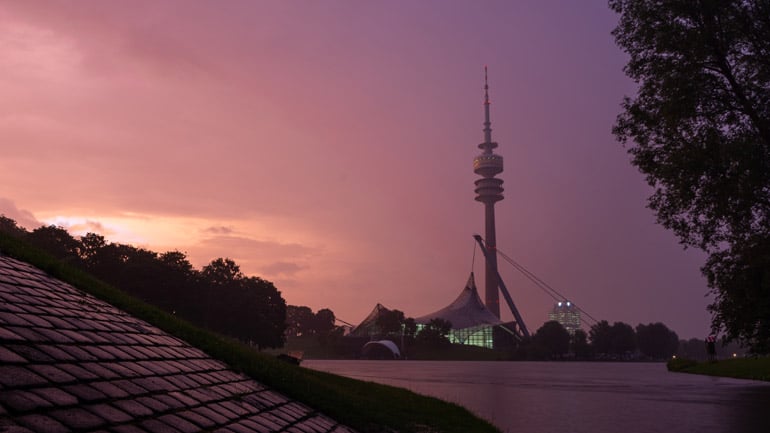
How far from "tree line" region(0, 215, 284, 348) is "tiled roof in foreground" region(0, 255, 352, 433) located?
56.1 metres

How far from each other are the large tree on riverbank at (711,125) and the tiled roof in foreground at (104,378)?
1595 centimetres

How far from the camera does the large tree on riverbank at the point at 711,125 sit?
20.2 meters

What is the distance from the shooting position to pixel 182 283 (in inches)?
2753

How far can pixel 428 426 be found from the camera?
14.3 m

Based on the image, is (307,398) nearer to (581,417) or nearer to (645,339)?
(581,417)

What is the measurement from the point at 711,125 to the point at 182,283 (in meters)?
60.7

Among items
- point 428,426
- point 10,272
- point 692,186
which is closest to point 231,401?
point 10,272

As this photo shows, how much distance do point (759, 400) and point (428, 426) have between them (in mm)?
20857

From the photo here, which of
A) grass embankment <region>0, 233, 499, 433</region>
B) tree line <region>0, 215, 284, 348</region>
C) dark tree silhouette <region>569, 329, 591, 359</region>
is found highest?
tree line <region>0, 215, 284, 348</region>

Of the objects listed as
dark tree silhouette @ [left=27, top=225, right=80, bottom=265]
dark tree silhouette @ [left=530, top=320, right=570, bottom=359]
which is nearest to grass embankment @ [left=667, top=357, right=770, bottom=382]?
dark tree silhouette @ [left=27, top=225, right=80, bottom=265]

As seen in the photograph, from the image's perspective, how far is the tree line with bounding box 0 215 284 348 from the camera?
6519cm

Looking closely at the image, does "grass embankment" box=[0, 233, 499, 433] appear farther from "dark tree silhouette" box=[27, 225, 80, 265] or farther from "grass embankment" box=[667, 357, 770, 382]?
"dark tree silhouette" box=[27, 225, 80, 265]

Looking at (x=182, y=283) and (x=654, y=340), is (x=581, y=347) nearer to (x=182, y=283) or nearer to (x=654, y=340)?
(x=654, y=340)

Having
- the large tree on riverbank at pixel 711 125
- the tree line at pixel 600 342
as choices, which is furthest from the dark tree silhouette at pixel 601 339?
the large tree on riverbank at pixel 711 125
